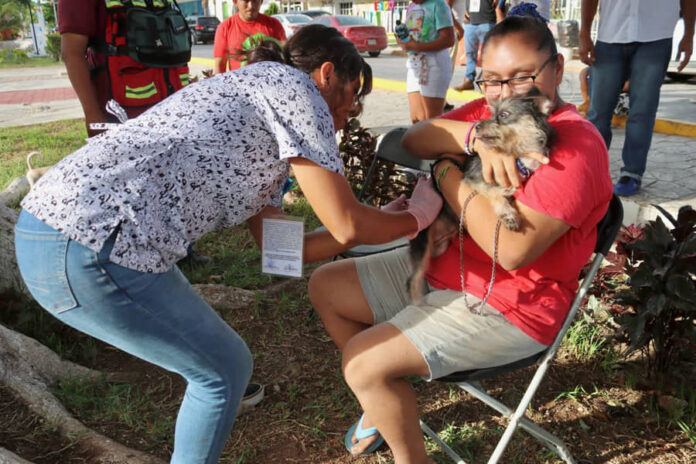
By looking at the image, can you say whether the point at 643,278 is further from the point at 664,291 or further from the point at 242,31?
the point at 242,31

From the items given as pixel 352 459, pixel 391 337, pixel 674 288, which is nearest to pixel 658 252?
pixel 674 288

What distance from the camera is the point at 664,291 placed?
84.7 inches

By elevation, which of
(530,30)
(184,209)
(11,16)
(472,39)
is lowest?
(184,209)

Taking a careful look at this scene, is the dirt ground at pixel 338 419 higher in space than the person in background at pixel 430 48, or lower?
lower

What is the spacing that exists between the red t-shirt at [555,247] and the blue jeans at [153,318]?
0.82 meters

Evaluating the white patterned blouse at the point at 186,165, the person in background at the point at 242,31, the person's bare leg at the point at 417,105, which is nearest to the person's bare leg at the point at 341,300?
the white patterned blouse at the point at 186,165

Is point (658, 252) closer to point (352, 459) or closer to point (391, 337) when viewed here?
point (391, 337)

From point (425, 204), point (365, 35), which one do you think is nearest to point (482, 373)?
point (425, 204)

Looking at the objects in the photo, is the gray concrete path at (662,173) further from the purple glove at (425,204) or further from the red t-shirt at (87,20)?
the red t-shirt at (87,20)

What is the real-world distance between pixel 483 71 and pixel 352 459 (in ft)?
5.20

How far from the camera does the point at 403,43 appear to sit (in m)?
5.12

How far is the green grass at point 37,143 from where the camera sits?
6511 mm

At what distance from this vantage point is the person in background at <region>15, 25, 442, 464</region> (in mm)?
1473

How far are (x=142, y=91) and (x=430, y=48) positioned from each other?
280cm
